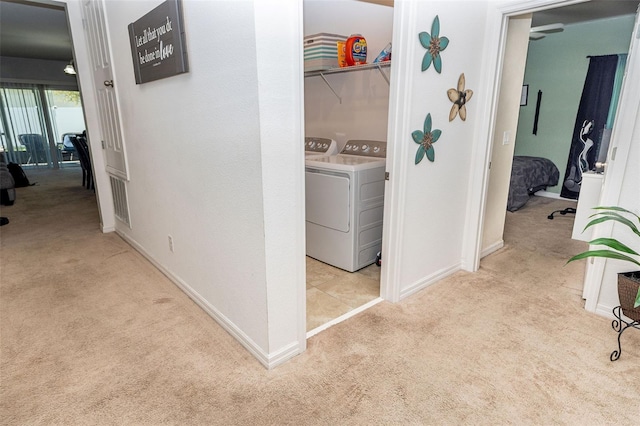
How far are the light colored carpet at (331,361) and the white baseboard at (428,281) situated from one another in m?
0.07

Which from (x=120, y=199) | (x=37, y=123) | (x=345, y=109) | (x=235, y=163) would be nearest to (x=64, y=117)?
(x=37, y=123)

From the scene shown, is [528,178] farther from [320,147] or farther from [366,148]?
[320,147]

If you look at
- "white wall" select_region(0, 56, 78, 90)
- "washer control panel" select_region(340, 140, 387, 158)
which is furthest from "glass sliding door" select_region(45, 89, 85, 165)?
"washer control panel" select_region(340, 140, 387, 158)

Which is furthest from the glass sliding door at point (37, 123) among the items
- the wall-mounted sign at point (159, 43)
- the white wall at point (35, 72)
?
the wall-mounted sign at point (159, 43)

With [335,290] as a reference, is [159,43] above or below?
above

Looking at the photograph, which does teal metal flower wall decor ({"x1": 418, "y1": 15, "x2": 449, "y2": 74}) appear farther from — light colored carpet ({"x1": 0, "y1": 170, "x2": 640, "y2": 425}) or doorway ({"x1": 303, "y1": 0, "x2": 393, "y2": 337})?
light colored carpet ({"x1": 0, "y1": 170, "x2": 640, "y2": 425})

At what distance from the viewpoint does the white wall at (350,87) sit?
329cm

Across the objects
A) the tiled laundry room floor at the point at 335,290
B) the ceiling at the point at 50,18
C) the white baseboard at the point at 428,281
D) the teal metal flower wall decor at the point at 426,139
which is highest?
the ceiling at the point at 50,18

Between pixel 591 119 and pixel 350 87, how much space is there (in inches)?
153

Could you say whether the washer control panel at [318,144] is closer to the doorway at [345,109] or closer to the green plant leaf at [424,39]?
the doorway at [345,109]

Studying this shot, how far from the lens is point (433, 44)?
218cm

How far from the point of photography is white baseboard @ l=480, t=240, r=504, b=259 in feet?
10.6

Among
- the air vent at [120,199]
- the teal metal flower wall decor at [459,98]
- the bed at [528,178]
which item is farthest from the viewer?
the bed at [528,178]

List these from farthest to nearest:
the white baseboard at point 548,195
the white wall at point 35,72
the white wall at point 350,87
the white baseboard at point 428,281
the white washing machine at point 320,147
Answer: the white wall at point 35,72, the white baseboard at point 548,195, the white washing machine at point 320,147, the white wall at point 350,87, the white baseboard at point 428,281
